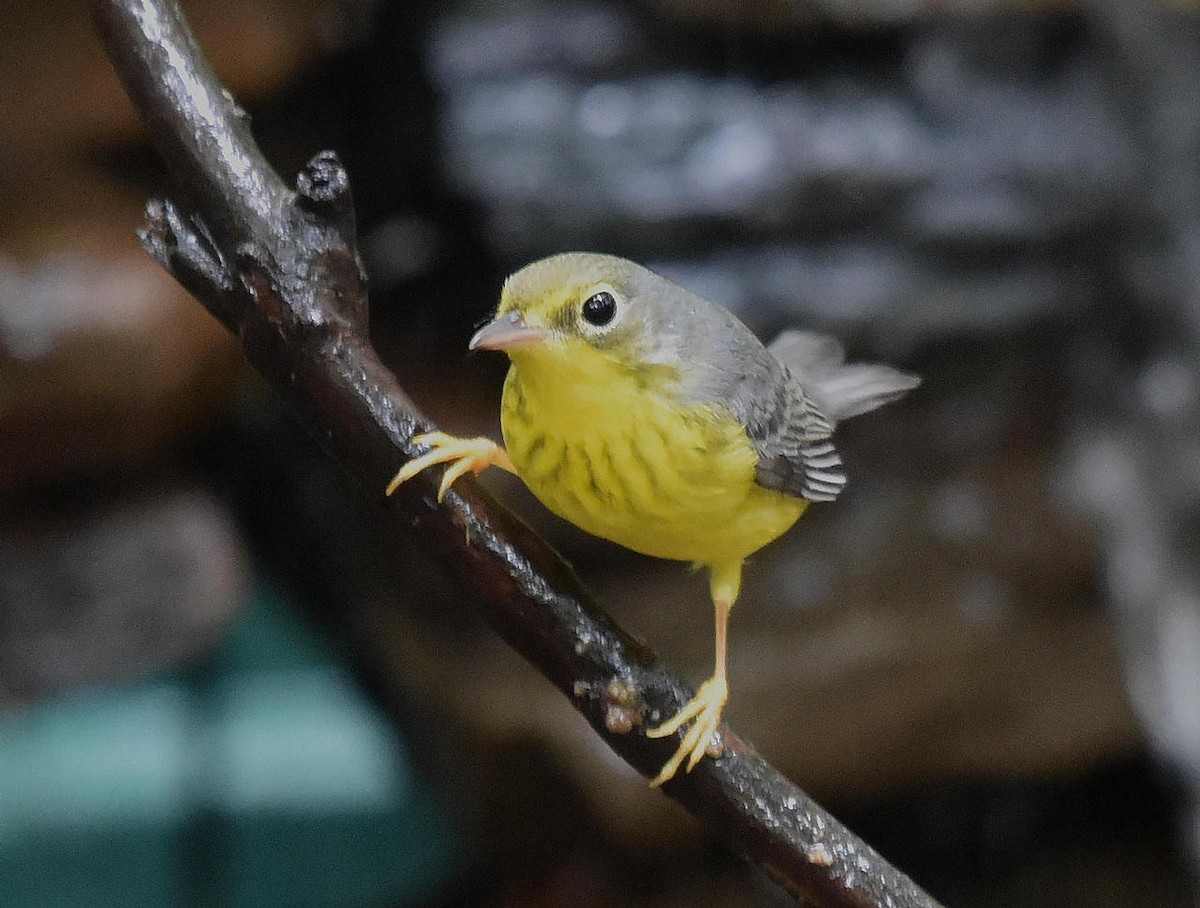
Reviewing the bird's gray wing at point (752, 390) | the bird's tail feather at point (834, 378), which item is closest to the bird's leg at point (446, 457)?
the bird's gray wing at point (752, 390)

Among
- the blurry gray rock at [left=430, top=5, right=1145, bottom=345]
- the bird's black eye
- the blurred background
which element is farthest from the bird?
the blurry gray rock at [left=430, top=5, right=1145, bottom=345]

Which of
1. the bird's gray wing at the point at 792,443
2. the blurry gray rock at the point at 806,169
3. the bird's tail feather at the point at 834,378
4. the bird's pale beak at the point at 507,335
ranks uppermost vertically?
the bird's pale beak at the point at 507,335

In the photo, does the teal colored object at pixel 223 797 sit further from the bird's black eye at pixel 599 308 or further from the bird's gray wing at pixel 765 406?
the bird's black eye at pixel 599 308

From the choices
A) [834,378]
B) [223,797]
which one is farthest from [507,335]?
[223,797]

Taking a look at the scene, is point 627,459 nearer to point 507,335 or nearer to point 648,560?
point 507,335

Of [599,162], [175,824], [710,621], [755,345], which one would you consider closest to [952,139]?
[599,162]

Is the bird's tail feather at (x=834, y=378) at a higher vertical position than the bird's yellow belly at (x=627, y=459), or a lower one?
lower
